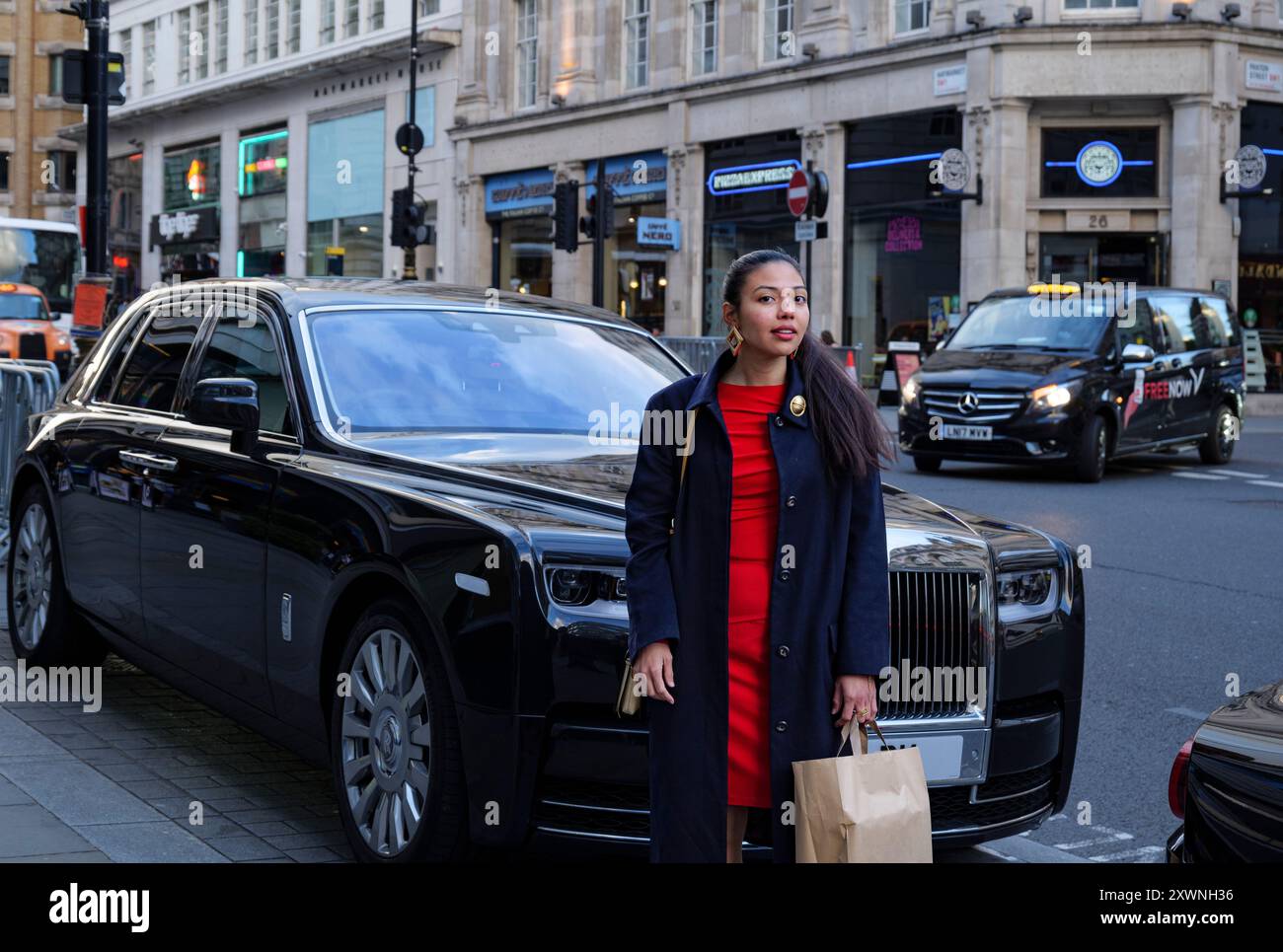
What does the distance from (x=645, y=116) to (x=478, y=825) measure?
34546mm

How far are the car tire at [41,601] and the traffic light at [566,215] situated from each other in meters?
17.2

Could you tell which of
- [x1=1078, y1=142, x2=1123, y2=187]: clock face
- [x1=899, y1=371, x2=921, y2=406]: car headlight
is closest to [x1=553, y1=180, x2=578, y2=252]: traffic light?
[x1=899, y1=371, x2=921, y2=406]: car headlight

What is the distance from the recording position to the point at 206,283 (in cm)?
670

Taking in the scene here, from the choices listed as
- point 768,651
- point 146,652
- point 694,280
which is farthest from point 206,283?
point 694,280

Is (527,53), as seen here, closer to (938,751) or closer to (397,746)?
(397,746)

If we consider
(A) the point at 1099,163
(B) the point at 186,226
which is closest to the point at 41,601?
(A) the point at 1099,163

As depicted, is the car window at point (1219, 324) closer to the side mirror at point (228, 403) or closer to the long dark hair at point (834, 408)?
the side mirror at point (228, 403)

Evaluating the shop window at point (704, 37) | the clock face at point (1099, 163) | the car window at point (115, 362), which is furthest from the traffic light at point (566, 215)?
the car window at point (115, 362)

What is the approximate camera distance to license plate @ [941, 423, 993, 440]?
56.1 feet

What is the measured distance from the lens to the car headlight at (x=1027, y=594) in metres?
4.54

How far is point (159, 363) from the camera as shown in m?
6.77

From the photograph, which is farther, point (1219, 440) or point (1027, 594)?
point (1219, 440)

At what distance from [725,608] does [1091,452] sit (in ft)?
46.8
